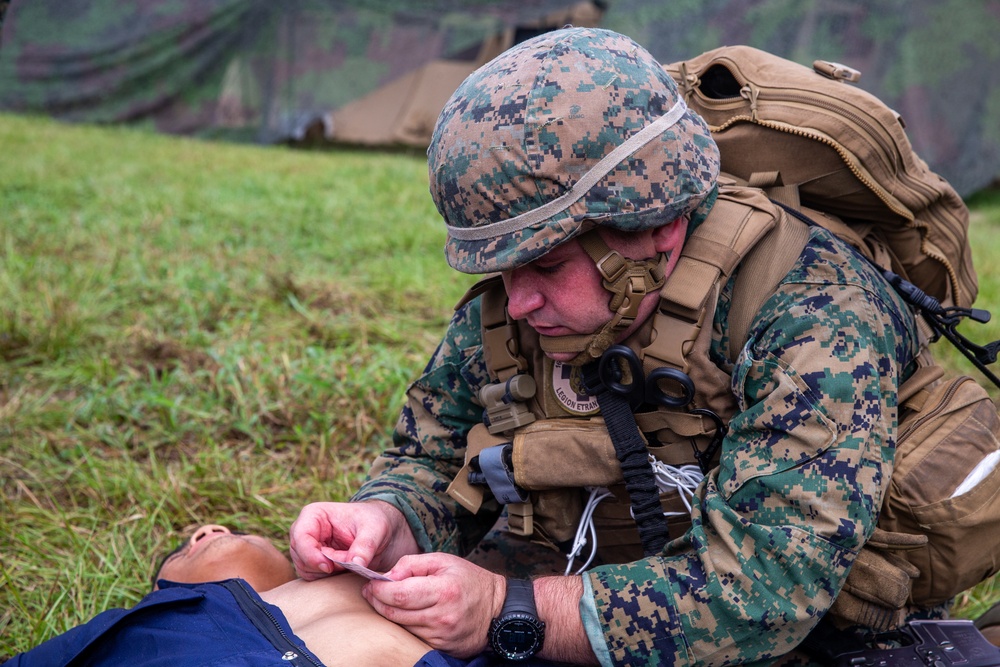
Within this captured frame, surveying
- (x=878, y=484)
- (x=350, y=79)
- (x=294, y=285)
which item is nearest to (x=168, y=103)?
(x=350, y=79)

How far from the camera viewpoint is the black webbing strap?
2.04 meters

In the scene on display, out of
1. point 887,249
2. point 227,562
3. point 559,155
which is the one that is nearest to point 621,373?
point 559,155

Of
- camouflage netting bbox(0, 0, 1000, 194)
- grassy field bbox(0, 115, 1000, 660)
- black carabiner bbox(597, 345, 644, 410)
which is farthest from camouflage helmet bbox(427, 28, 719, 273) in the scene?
camouflage netting bbox(0, 0, 1000, 194)

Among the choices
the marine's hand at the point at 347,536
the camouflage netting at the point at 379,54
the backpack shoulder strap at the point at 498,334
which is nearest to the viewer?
the marine's hand at the point at 347,536

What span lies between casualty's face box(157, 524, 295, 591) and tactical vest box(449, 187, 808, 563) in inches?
23.3

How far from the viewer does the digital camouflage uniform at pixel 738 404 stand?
178cm

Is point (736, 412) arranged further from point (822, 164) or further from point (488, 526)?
point (488, 526)

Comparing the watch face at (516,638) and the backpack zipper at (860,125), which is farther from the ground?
the backpack zipper at (860,125)

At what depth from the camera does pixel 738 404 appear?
2006 mm

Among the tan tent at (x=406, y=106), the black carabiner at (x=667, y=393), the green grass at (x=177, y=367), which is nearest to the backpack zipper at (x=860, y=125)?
the black carabiner at (x=667, y=393)

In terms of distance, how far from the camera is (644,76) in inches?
77.0

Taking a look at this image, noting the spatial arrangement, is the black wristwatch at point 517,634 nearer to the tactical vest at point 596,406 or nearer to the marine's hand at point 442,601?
the marine's hand at point 442,601

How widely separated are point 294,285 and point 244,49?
29.9 ft

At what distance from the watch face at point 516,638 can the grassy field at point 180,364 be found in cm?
128
